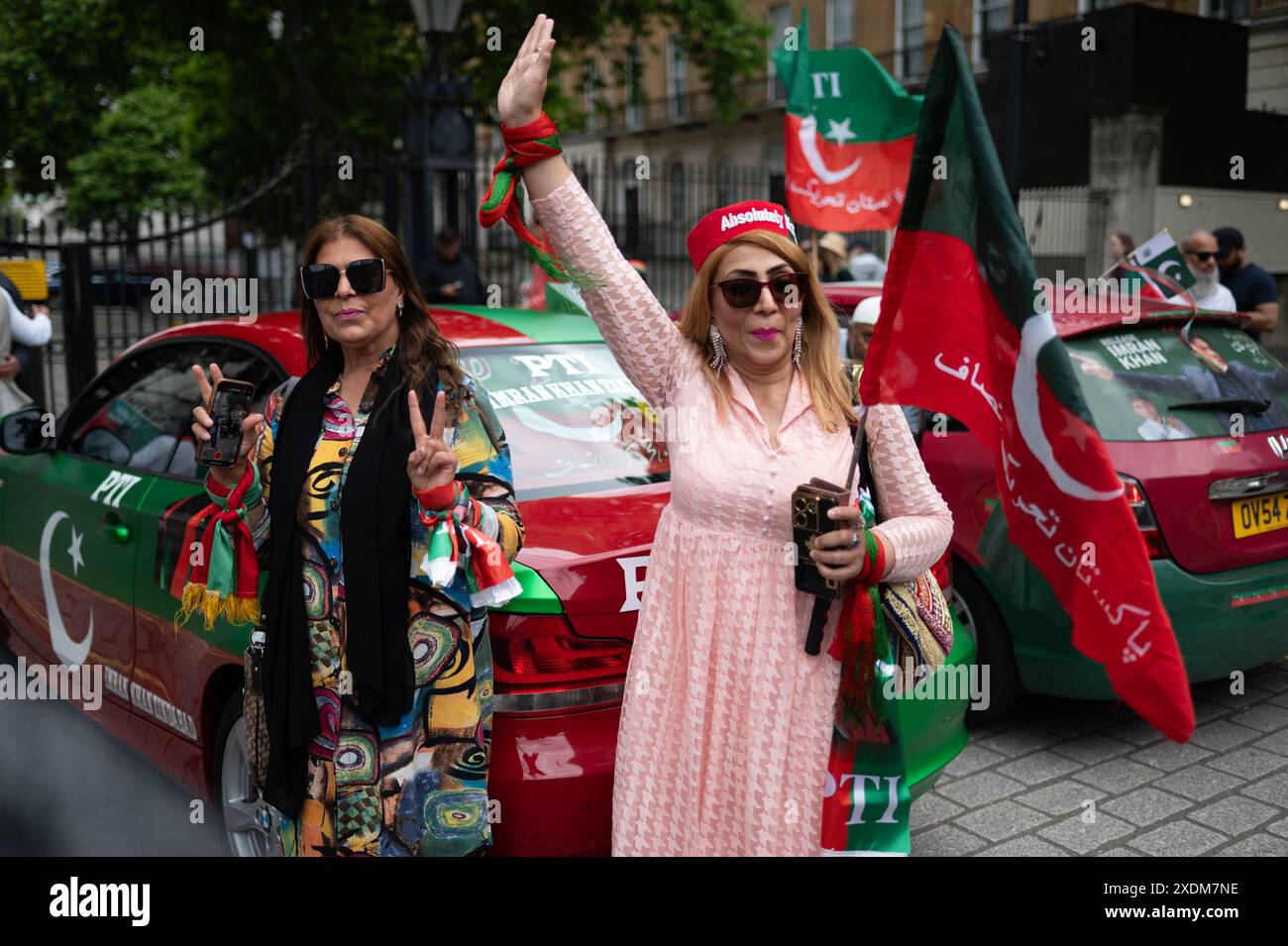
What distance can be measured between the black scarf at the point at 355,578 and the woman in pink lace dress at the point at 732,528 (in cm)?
50

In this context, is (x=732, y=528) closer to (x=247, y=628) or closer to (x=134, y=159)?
(x=247, y=628)

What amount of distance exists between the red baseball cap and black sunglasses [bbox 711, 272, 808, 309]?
0.09 m

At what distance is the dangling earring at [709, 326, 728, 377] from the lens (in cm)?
252

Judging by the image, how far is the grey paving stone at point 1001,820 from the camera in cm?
382

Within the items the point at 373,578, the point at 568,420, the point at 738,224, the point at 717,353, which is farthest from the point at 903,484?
the point at 568,420

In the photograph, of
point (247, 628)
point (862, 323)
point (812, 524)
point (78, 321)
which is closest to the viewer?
point (812, 524)

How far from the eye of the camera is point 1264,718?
4812 millimetres

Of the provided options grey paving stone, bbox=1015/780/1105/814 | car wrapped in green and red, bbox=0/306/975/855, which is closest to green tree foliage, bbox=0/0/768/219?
car wrapped in green and red, bbox=0/306/975/855

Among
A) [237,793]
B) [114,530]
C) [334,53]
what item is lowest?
[237,793]

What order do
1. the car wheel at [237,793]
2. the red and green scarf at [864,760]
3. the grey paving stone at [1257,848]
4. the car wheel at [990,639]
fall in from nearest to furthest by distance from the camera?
the red and green scarf at [864,760], the car wheel at [237,793], the grey paving stone at [1257,848], the car wheel at [990,639]

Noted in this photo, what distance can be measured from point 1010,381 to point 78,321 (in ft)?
30.7

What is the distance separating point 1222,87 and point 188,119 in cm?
1926

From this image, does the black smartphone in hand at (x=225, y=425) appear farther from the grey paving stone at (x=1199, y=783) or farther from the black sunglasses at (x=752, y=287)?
the grey paving stone at (x=1199, y=783)

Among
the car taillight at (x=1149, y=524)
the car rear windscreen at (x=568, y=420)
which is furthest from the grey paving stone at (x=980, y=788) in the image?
the car rear windscreen at (x=568, y=420)
